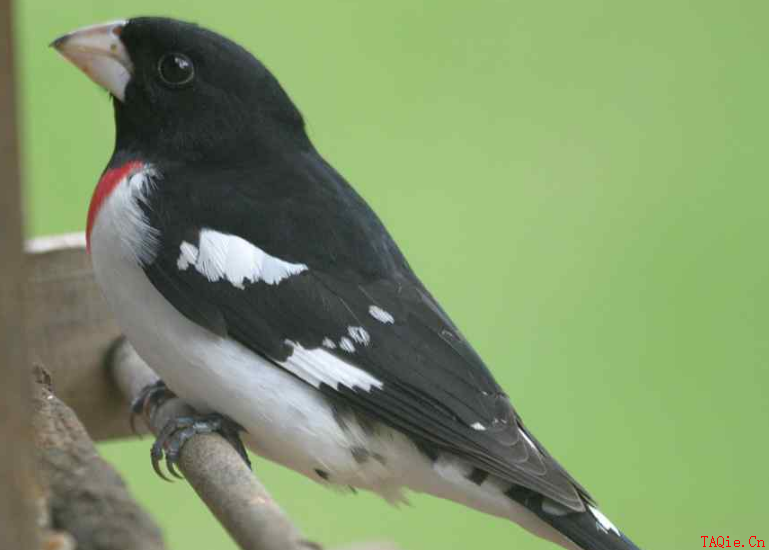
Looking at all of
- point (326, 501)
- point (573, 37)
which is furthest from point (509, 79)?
point (326, 501)

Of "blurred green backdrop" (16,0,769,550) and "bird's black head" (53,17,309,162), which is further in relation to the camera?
"blurred green backdrop" (16,0,769,550)

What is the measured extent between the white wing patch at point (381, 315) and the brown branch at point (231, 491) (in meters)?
0.33

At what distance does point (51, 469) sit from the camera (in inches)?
78.2

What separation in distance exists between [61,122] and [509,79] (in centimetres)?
183

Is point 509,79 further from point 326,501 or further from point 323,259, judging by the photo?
point 323,259

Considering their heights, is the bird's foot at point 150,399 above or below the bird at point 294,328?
below

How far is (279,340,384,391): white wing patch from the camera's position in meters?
2.40

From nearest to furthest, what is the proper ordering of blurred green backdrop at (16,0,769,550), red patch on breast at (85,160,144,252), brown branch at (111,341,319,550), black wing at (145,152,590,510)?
brown branch at (111,341,319,550)
black wing at (145,152,590,510)
red patch on breast at (85,160,144,252)
blurred green backdrop at (16,0,769,550)

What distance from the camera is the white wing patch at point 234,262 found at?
2.48 meters

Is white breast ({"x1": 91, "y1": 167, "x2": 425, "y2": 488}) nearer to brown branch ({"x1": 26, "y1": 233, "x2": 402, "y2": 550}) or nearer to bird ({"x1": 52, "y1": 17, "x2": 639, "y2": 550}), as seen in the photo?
bird ({"x1": 52, "y1": 17, "x2": 639, "y2": 550})

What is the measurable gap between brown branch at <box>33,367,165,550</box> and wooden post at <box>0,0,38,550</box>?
376 mm

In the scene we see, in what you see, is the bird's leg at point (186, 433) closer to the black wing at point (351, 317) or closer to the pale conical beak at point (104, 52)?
the black wing at point (351, 317)

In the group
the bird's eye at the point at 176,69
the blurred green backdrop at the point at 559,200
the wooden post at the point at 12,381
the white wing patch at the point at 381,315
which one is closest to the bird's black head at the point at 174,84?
the bird's eye at the point at 176,69

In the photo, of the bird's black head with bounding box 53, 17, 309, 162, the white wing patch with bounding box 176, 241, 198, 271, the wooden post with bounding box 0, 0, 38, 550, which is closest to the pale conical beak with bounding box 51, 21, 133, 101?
the bird's black head with bounding box 53, 17, 309, 162
